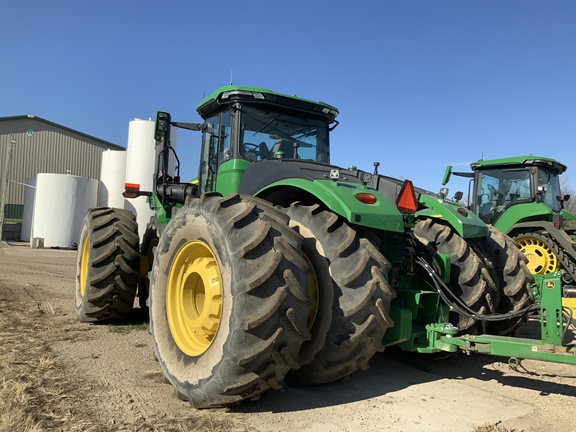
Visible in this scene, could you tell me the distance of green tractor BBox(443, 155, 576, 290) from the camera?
29.2ft

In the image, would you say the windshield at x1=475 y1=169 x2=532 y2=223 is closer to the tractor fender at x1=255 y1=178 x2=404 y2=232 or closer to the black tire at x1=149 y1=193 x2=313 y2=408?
the tractor fender at x1=255 y1=178 x2=404 y2=232

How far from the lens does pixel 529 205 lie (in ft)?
31.3

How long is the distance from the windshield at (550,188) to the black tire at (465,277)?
6223 mm

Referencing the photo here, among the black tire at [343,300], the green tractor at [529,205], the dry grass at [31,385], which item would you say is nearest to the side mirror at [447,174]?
the green tractor at [529,205]

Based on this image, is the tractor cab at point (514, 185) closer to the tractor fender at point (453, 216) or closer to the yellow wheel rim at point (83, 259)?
the tractor fender at point (453, 216)

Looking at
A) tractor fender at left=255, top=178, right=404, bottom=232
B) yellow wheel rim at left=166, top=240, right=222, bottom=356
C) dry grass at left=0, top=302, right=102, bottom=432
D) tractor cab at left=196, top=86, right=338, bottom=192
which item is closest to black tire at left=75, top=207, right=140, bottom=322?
dry grass at left=0, top=302, right=102, bottom=432

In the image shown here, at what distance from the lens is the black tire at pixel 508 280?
15.0 ft

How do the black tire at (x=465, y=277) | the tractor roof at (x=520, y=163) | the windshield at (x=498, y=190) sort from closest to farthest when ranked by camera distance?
the black tire at (x=465, y=277)
the tractor roof at (x=520, y=163)
the windshield at (x=498, y=190)

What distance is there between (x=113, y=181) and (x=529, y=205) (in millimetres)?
18042

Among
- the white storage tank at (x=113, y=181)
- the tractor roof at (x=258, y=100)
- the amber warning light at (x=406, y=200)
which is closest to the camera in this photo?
the amber warning light at (x=406, y=200)

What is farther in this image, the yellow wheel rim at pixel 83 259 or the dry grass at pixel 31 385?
the yellow wheel rim at pixel 83 259

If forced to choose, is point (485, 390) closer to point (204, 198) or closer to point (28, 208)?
point (204, 198)

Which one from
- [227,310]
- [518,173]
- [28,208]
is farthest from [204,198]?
[28,208]

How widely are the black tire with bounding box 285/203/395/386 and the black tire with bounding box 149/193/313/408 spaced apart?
14.1 inches
